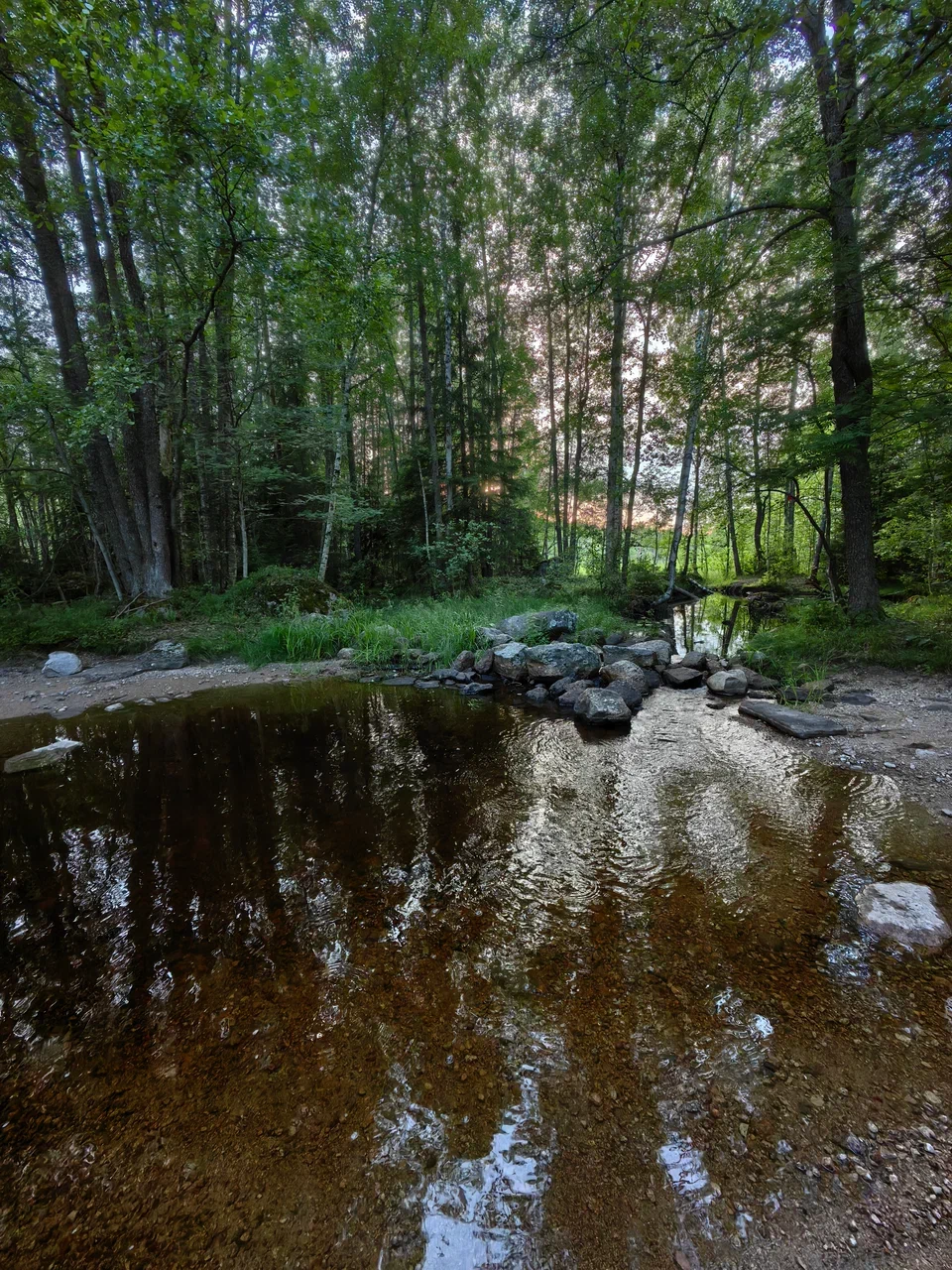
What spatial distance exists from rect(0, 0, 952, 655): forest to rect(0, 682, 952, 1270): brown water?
5208 mm

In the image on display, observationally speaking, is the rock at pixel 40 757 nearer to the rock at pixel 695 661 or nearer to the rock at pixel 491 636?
the rock at pixel 491 636

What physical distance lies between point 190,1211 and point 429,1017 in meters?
0.89

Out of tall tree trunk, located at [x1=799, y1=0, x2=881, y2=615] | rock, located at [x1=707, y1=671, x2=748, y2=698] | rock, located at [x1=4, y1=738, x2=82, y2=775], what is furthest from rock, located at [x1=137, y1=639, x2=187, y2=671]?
tall tree trunk, located at [x1=799, y1=0, x2=881, y2=615]

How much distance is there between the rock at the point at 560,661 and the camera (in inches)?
→ 278

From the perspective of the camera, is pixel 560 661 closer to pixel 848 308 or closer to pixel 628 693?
pixel 628 693

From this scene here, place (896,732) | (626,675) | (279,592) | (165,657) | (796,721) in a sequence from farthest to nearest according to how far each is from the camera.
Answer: (279,592) < (165,657) < (626,675) < (796,721) < (896,732)

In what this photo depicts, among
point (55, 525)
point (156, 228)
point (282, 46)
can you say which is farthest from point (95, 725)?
point (282, 46)

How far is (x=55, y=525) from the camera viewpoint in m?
15.0

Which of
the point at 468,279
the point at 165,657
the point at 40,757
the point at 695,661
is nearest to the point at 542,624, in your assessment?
the point at 695,661

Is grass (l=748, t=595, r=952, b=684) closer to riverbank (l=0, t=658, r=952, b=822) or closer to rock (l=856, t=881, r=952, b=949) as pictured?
riverbank (l=0, t=658, r=952, b=822)

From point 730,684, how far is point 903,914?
4051mm

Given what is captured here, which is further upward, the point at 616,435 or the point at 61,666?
the point at 616,435

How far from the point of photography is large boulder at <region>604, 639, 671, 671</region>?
739 centimetres

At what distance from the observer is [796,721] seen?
4.82 metres
